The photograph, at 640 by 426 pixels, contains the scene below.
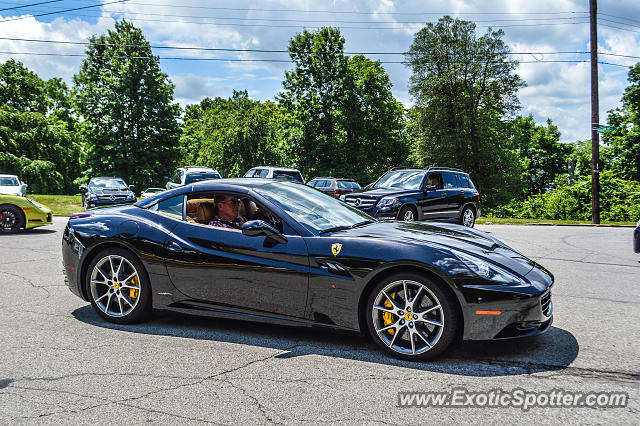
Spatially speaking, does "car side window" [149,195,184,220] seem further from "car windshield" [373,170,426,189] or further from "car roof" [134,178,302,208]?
"car windshield" [373,170,426,189]

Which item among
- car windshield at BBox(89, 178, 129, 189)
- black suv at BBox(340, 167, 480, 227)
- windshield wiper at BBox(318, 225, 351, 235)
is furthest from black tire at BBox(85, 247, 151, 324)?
car windshield at BBox(89, 178, 129, 189)

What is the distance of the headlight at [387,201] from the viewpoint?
1279 centimetres

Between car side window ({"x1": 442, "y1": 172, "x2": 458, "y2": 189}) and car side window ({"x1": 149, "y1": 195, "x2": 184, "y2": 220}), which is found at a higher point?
car side window ({"x1": 442, "y1": 172, "x2": 458, "y2": 189})

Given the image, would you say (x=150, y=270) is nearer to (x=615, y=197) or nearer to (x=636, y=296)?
(x=636, y=296)

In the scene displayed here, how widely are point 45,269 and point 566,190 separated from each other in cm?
2500

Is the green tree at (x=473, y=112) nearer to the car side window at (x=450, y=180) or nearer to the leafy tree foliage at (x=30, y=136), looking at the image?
the car side window at (x=450, y=180)

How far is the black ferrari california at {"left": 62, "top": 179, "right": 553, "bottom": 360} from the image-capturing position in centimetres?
381

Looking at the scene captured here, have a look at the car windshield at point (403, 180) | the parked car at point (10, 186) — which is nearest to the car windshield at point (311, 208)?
the car windshield at point (403, 180)

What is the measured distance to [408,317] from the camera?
12.8 ft

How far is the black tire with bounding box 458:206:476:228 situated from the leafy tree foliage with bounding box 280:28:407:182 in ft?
101

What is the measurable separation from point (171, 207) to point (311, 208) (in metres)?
1.34

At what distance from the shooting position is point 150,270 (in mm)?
4793

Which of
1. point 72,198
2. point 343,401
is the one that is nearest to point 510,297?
point 343,401

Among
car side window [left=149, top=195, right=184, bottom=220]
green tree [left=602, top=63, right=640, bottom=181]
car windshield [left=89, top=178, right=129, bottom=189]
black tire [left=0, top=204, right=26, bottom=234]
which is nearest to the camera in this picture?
car side window [left=149, top=195, right=184, bottom=220]
